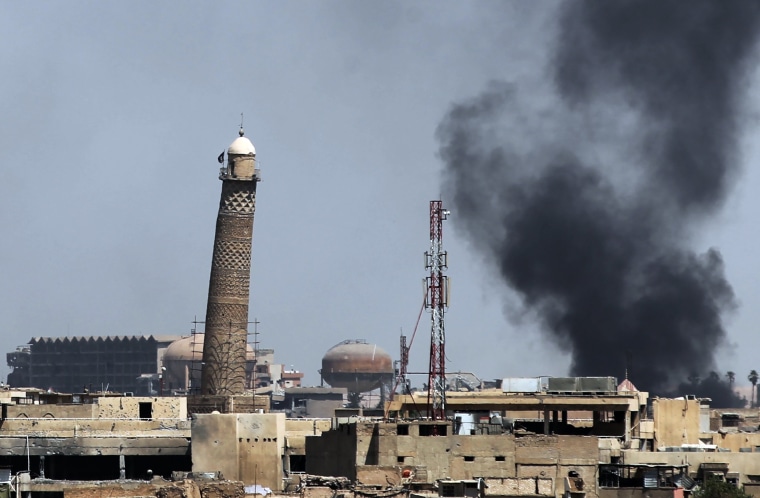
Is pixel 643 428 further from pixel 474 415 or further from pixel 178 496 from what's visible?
pixel 178 496

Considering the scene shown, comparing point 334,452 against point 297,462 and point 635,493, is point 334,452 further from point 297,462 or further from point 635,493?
point 635,493

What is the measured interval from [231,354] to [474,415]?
27422 millimetres

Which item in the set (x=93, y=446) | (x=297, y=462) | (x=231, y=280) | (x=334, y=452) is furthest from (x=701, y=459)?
(x=231, y=280)

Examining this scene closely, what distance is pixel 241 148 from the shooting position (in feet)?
338

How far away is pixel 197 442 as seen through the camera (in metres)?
69.4

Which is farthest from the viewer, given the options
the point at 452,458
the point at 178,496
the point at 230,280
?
the point at 230,280

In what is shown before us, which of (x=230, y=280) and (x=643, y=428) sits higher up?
(x=230, y=280)

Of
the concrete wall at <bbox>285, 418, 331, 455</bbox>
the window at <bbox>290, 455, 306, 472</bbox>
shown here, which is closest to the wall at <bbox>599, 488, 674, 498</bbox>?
the concrete wall at <bbox>285, 418, 331, 455</bbox>

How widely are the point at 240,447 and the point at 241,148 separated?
118ft

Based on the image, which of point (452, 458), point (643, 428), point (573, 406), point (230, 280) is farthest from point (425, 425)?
point (230, 280)

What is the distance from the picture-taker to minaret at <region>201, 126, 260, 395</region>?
101438 mm

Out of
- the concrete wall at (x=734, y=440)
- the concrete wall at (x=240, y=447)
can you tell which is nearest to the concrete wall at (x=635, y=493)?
the concrete wall at (x=240, y=447)

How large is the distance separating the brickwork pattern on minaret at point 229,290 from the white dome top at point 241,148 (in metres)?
1.39

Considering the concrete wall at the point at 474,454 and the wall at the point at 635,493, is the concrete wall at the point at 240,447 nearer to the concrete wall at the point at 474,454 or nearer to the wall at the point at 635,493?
the concrete wall at the point at 474,454
